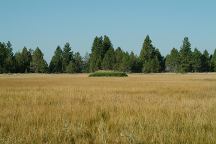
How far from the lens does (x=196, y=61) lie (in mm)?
116625

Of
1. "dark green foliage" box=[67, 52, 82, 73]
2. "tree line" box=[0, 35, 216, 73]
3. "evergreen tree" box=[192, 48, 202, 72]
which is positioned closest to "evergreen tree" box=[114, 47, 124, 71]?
"tree line" box=[0, 35, 216, 73]

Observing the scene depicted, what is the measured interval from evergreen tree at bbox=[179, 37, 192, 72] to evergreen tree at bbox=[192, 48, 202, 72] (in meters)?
3.90

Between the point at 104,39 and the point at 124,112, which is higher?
the point at 104,39

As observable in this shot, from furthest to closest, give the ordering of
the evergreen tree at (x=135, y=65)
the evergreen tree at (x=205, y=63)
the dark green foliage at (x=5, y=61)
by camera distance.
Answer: the evergreen tree at (x=205, y=63) < the evergreen tree at (x=135, y=65) < the dark green foliage at (x=5, y=61)

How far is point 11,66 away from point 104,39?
1073 inches

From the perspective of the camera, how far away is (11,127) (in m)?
8.66

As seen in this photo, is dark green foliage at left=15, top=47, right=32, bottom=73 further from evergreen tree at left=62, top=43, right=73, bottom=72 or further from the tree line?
evergreen tree at left=62, top=43, right=73, bottom=72

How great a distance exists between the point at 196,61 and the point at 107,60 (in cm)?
2732

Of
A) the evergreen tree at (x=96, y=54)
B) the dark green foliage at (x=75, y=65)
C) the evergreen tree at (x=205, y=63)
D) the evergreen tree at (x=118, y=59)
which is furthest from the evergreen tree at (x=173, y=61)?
the dark green foliage at (x=75, y=65)

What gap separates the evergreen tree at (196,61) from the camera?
115925mm

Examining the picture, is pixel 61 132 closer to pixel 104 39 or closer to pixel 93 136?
pixel 93 136

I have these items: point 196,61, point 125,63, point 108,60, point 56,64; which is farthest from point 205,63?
point 56,64

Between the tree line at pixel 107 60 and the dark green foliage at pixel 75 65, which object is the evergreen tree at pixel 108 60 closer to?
the tree line at pixel 107 60

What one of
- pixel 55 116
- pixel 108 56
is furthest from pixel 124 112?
pixel 108 56
